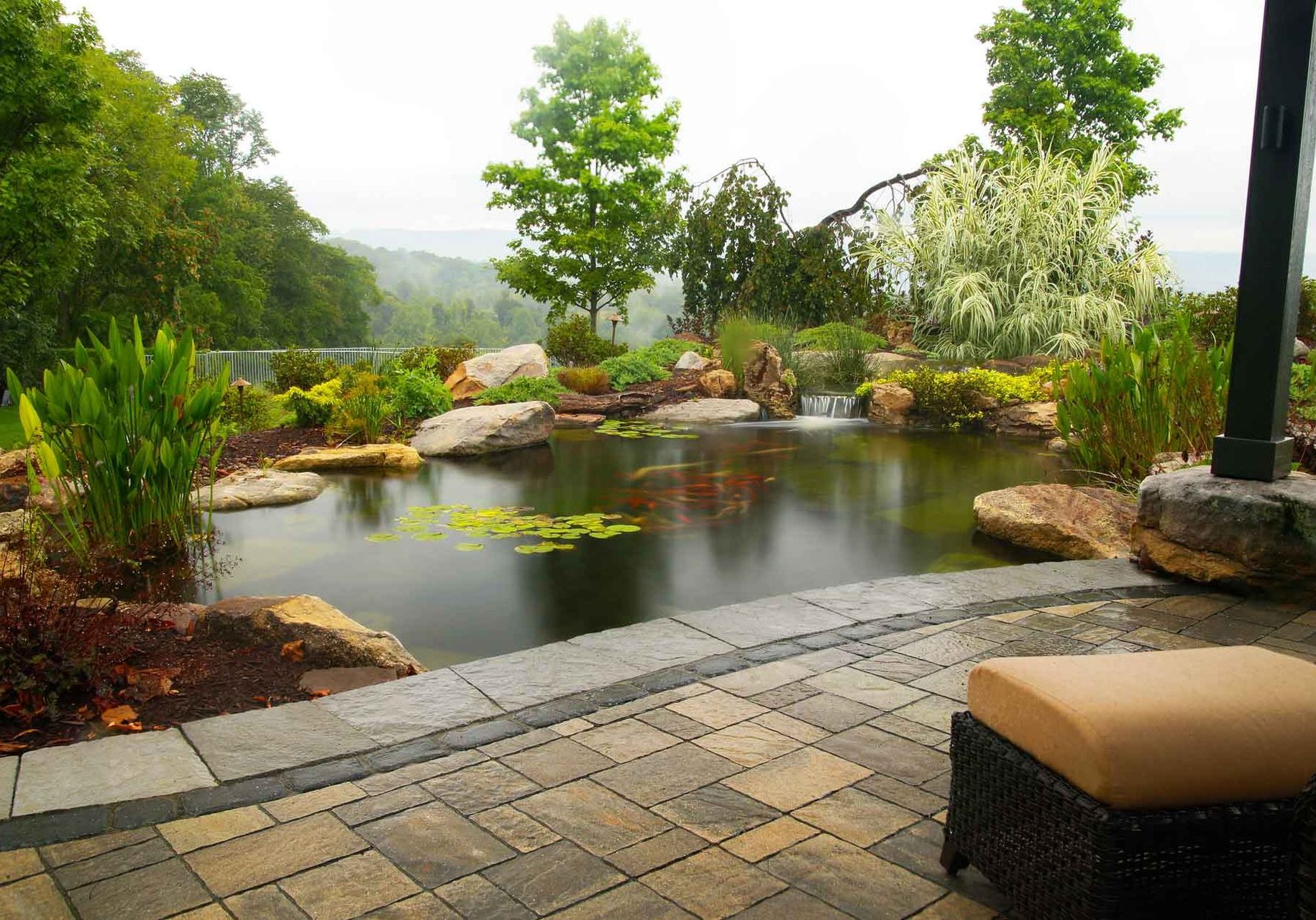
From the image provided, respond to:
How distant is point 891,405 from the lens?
1239cm

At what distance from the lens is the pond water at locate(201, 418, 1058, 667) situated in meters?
4.62

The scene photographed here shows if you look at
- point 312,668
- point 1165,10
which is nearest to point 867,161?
point 1165,10

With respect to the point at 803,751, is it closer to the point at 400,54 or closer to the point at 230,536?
the point at 230,536

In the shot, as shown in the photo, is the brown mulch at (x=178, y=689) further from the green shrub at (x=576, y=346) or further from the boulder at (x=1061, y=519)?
the green shrub at (x=576, y=346)

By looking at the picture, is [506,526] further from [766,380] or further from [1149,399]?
[766,380]

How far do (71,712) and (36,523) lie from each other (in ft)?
11.0

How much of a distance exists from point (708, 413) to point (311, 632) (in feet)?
29.8

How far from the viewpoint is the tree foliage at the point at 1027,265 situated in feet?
47.2

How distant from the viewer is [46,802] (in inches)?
82.0

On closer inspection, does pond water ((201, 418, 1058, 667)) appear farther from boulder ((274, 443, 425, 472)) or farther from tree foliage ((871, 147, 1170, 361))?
tree foliage ((871, 147, 1170, 361))

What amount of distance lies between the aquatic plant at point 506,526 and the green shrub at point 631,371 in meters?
7.03

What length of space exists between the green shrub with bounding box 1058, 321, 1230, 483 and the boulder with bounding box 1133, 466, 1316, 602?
1622mm

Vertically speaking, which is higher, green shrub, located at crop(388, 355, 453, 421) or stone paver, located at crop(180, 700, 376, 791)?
green shrub, located at crop(388, 355, 453, 421)

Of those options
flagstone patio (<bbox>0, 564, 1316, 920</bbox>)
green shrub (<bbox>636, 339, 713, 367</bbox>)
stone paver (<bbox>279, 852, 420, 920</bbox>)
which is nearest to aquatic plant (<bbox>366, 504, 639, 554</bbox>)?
flagstone patio (<bbox>0, 564, 1316, 920</bbox>)
